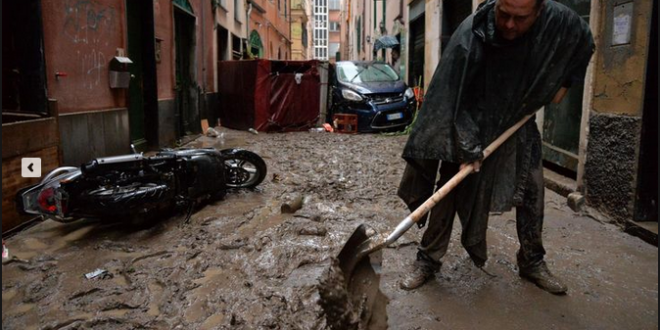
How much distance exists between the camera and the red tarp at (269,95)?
12.1m

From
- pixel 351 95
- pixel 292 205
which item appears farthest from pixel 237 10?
pixel 292 205

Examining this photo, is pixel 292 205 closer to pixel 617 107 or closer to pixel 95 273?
pixel 95 273

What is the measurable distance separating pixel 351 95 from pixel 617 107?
785 centimetres

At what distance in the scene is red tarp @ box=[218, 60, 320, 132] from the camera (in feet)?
39.8

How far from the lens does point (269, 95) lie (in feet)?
40.2

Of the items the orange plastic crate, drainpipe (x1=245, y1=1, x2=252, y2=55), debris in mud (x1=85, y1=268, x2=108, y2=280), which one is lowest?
debris in mud (x1=85, y1=268, x2=108, y2=280)

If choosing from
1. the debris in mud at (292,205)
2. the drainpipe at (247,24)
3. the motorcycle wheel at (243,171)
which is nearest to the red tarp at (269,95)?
the drainpipe at (247,24)

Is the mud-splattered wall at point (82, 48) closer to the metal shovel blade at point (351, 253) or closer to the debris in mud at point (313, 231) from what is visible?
the debris in mud at point (313, 231)

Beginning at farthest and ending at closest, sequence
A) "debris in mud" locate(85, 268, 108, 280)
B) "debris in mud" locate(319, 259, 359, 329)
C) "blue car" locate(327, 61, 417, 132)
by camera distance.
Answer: "blue car" locate(327, 61, 417, 132) < "debris in mud" locate(85, 268, 108, 280) < "debris in mud" locate(319, 259, 359, 329)

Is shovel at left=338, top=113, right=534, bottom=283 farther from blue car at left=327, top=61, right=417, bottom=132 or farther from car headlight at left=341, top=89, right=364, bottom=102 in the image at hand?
car headlight at left=341, top=89, right=364, bottom=102

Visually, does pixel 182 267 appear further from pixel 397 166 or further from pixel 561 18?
pixel 397 166

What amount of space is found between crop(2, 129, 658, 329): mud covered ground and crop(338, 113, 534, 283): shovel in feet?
0.54

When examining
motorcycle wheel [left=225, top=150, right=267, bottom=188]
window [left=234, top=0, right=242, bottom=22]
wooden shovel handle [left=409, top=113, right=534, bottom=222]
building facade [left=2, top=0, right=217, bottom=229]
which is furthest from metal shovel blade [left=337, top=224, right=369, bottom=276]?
window [left=234, top=0, right=242, bottom=22]

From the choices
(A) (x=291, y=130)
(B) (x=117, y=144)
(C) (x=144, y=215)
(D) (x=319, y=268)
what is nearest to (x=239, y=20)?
(A) (x=291, y=130)
